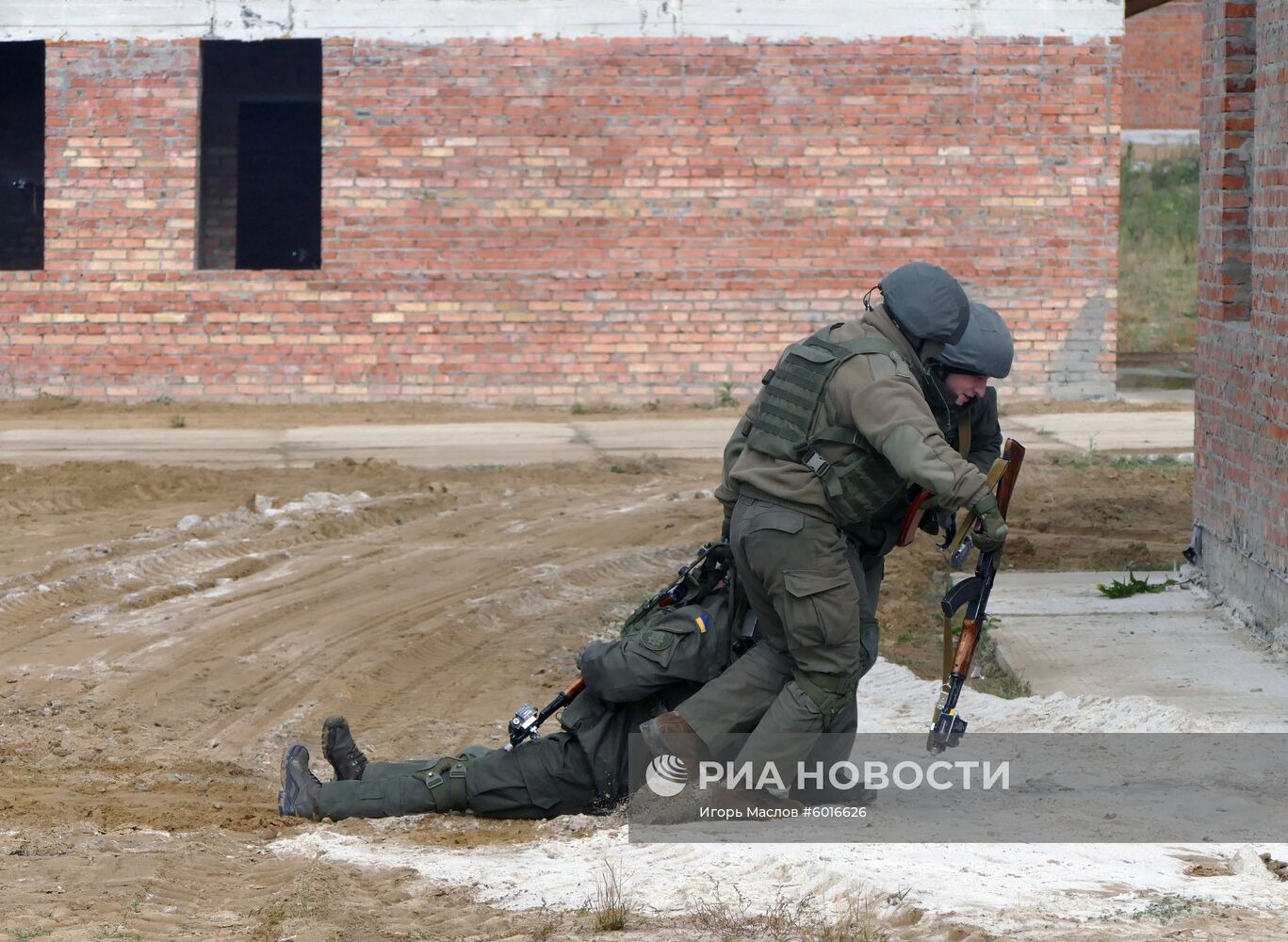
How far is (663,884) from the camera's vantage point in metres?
3.78

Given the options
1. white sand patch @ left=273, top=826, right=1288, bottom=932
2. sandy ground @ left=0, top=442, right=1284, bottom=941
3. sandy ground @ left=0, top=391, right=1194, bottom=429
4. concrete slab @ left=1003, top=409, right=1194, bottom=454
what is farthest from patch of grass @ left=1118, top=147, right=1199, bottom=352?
white sand patch @ left=273, top=826, right=1288, bottom=932

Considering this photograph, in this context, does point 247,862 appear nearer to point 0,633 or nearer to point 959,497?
point 959,497

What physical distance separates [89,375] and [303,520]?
7051 millimetres

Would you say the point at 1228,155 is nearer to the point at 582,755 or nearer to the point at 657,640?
the point at 657,640

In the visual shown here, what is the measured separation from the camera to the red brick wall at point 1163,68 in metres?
25.0

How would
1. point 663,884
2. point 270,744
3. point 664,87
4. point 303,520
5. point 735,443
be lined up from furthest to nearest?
1. point 664,87
2. point 303,520
3. point 270,744
4. point 735,443
5. point 663,884

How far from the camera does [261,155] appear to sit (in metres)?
19.6

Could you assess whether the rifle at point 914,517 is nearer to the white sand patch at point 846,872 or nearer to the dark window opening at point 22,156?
the white sand patch at point 846,872

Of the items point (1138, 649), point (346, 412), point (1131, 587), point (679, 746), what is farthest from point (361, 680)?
point (346, 412)

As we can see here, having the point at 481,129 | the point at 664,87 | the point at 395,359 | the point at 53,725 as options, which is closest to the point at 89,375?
the point at 395,359

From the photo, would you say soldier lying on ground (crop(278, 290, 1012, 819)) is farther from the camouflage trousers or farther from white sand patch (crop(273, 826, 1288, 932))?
white sand patch (crop(273, 826, 1288, 932))

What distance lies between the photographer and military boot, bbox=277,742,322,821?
15.6 ft

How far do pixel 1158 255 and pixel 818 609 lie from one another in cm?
2006

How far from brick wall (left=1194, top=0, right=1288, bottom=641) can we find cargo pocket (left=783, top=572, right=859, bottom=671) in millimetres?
2825
